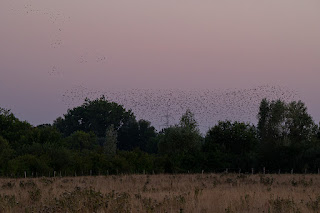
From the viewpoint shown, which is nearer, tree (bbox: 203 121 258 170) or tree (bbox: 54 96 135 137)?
tree (bbox: 203 121 258 170)

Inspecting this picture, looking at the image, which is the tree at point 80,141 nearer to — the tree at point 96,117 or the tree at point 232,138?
the tree at point 96,117

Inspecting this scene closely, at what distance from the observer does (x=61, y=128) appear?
123m

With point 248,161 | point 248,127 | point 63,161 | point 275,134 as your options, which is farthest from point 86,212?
point 275,134

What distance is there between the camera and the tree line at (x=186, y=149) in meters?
49.4

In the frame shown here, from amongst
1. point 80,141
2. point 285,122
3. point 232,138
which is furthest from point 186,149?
point 80,141

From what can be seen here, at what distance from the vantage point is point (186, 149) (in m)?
62.7

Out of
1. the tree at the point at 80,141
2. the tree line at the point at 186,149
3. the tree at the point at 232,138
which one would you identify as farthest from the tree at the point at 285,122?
the tree at the point at 80,141

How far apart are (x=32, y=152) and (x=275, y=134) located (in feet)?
142

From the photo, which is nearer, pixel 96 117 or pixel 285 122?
pixel 285 122

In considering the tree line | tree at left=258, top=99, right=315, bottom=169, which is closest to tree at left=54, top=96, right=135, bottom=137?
the tree line

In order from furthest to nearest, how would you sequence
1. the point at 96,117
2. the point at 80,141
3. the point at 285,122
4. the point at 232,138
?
the point at 96,117, the point at 80,141, the point at 285,122, the point at 232,138

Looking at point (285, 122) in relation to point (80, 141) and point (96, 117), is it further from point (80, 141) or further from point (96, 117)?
point (96, 117)

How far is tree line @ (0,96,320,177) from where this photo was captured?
162 feet

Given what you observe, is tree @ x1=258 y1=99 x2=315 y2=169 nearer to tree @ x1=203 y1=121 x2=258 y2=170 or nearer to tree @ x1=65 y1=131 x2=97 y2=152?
tree @ x1=203 y1=121 x2=258 y2=170
